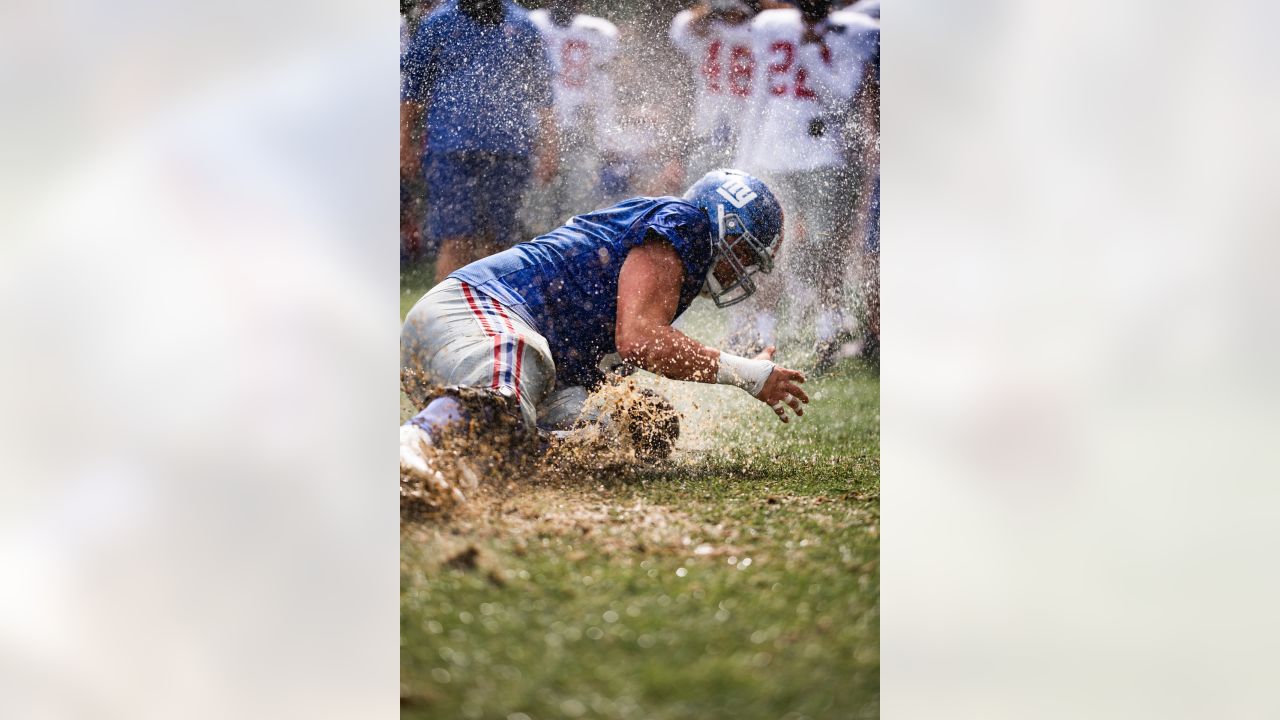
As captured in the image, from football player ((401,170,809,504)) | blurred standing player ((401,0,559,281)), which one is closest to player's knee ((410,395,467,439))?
football player ((401,170,809,504))

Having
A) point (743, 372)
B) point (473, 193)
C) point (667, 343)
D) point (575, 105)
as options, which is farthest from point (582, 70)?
point (743, 372)

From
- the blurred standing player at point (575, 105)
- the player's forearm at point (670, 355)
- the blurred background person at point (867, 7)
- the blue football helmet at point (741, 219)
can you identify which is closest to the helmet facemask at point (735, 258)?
the blue football helmet at point (741, 219)

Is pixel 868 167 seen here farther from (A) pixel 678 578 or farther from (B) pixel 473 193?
(A) pixel 678 578

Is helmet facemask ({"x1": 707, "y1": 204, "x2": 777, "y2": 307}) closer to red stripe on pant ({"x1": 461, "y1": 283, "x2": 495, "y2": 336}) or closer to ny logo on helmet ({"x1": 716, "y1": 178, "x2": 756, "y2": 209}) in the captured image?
ny logo on helmet ({"x1": 716, "y1": 178, "x2": 756, "y2": 209})

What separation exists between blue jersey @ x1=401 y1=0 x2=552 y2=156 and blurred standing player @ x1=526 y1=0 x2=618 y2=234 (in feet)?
0.13

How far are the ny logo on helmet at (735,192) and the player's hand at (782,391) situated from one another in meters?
0.33

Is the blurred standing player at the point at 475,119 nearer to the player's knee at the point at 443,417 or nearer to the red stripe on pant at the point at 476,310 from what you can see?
the red stripe on pant at the point at 476,310

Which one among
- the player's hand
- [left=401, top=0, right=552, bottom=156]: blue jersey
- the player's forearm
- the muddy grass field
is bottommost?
the muddy grass field

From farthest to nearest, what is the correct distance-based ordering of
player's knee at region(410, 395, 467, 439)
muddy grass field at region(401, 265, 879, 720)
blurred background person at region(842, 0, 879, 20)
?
blurred background person at region(842, 0, 879, 20), player's knee at region(410, 395, 467, 439), muddy grass field at region(401, 265, 879, 720)

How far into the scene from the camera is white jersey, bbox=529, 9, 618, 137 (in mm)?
1840

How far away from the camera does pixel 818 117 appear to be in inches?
73.5

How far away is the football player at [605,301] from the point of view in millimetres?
1808
